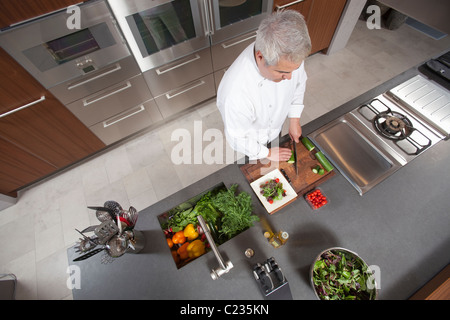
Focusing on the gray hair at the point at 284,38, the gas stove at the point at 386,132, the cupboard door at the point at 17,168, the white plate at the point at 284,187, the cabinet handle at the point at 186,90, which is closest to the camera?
the gray hair at the point at 284,38

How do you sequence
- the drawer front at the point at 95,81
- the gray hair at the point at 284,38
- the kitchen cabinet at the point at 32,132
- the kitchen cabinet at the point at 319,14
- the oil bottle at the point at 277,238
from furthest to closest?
the kitchen cabinet at the point at 319,14
the drawer front at the point at 95,81
the kitchen cabinet at the point at 32,132
the oil bottle at the point at 277,238
the gray hair at the point at 284,38

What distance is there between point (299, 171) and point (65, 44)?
1.65m

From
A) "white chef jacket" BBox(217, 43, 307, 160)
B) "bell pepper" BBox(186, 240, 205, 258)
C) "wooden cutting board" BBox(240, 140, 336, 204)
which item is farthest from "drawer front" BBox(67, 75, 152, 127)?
"bell pepper" BBox(186, 240, 205, 258)

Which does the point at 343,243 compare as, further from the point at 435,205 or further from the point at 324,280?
the point at 435,205

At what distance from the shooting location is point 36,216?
6.98ft

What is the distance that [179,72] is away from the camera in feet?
6.69

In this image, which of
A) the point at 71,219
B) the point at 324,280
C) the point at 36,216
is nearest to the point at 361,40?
the point at 324,280

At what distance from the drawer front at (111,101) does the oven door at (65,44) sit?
9.1 inches

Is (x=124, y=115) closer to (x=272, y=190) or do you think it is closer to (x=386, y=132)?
(x=272, y=190)

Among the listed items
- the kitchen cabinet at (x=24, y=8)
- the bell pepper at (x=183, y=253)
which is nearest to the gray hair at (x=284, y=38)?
the bell pepper at (x=183, y=253)

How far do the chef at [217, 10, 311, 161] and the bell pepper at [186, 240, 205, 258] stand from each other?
0.51 metres

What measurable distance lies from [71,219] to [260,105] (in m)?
2.07

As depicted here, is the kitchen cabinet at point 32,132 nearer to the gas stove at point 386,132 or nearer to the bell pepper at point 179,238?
the bell pepper at point 179,238

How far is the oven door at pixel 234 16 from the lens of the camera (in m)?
1.71
